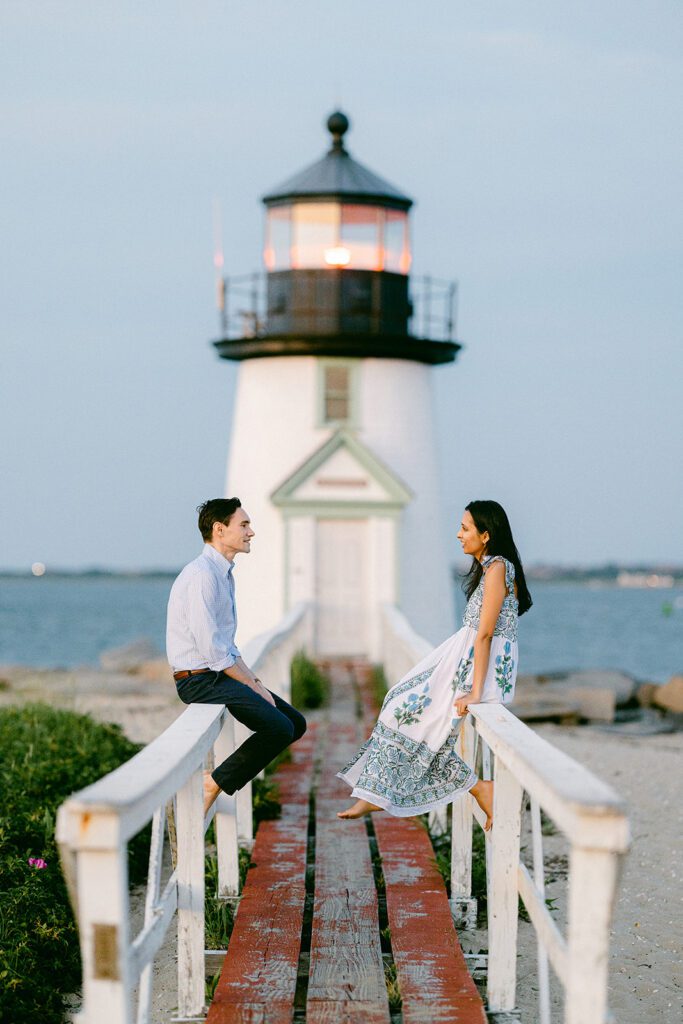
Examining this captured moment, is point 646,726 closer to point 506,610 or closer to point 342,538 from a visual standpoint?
point 342,538

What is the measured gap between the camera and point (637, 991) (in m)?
6.15

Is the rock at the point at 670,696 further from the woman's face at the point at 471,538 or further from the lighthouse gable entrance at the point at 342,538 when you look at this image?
the woman's face at the point at 471,538

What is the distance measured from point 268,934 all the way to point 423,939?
67 cm

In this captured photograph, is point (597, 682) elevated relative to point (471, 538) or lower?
lower

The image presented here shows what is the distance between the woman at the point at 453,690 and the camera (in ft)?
19.3

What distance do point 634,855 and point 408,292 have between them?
11886mm

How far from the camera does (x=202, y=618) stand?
5766 millimetres

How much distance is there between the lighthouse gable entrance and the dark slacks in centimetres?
1203

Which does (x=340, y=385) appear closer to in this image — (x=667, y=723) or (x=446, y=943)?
(x=667, y=723)

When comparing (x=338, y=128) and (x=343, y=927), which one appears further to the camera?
(x=338, y=128)

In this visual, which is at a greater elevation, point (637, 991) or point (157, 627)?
point (637, 991)

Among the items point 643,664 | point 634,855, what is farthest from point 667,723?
point 643,664

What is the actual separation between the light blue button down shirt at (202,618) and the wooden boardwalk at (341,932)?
1163 millimetres

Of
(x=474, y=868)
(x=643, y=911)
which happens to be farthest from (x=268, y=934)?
(x=643, y=911)
